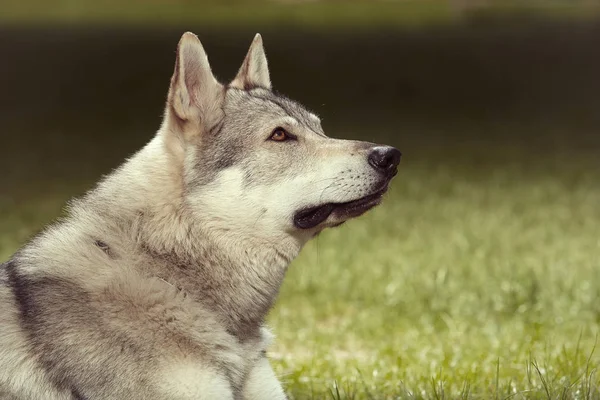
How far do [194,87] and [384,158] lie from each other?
1034mm

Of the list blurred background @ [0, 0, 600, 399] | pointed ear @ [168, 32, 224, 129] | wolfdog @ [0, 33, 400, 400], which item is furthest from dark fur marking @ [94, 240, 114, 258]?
blurred background @ [0, 0, 600, 399]

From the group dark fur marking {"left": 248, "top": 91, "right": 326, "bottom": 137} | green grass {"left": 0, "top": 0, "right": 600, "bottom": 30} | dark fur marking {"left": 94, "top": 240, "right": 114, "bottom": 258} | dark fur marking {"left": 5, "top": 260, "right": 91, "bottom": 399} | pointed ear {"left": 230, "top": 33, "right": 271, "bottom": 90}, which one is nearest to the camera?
dark fur marking {"left": 5, "top": 260, "right": 91, "bottom": 399}

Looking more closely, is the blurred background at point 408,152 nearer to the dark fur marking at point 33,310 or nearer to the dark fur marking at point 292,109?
the dark fur marking at point 292,109

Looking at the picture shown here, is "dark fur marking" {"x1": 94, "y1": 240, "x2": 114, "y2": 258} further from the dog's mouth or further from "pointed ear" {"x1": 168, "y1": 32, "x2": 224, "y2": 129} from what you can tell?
the dog's mouth

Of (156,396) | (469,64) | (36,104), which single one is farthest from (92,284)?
(469,64)

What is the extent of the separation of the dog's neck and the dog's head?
6 centimetres

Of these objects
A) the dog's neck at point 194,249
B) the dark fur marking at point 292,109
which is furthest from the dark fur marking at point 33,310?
the dark fur marking at point 292,109

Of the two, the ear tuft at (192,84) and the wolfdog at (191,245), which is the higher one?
the ear tuft at (192,84)

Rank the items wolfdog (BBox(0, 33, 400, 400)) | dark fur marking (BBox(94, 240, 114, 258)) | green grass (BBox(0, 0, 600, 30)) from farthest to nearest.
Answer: green grass (BBox(0, 0, 600, 30)) → dark fur marking (BBox(94, 240, 114, 258)) → wolfdog (BBox(0, 33, 400, 400))

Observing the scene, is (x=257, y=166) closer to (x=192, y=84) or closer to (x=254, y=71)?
(x=192, y=84)

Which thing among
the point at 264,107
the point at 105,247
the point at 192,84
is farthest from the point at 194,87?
the point at 105,247

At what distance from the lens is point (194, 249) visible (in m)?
4.86

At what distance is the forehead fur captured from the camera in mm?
5133

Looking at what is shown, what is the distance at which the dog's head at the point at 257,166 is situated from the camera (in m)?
4.89
